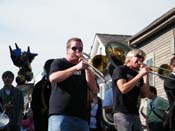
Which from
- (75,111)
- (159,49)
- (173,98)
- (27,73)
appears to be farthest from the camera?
(159,49)

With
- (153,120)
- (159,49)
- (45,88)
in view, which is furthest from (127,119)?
(159,49)

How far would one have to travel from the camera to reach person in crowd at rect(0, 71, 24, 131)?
8.86 metres

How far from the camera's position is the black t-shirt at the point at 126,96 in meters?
6.53

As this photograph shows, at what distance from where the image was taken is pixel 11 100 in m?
8.95

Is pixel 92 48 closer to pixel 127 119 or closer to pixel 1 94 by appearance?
pixel 1 94

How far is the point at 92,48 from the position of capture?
35.5 meters

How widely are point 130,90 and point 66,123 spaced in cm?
147

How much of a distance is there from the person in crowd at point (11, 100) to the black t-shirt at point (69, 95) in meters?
3.48

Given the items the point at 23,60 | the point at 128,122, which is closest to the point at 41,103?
the point at 128,122

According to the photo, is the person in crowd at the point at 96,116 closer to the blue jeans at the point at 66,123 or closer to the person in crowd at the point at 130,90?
the person in crowd at the point at 130,90

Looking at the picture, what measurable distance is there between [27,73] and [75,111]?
38.6 ft

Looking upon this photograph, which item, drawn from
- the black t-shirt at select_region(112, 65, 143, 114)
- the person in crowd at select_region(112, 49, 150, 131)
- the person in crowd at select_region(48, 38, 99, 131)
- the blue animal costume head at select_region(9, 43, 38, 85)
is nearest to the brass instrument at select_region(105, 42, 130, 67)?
the person in crowd at select_region(112, 49, 150, 131)

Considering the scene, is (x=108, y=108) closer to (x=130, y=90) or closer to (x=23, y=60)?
(x=130, y=90)

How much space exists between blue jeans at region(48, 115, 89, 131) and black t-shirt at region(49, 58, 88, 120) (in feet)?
0.14
